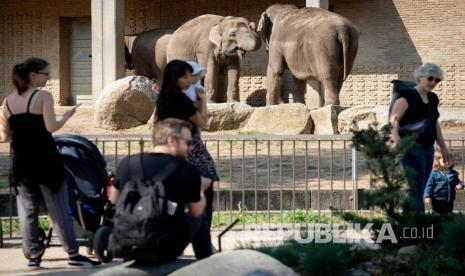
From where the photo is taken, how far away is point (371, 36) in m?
29.5

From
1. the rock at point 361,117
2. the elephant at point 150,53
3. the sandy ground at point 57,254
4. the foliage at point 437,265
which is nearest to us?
the foliage at point 437,265

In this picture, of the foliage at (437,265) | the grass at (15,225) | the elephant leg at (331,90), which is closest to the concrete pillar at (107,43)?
the elephant leg at (331,90)

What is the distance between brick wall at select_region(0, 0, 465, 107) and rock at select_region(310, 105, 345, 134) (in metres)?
8.19

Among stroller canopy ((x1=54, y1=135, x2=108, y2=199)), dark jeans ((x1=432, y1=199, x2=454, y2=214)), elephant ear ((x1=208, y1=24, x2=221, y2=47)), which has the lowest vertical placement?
dark jeans ((x1=432, y1=199, x2=454, y2=214))

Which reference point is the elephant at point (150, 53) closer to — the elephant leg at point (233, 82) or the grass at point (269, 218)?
the elephant leg at point (233, 82)

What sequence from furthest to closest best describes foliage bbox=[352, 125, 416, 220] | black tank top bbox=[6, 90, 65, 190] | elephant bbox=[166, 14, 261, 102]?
1. elephant bbox=[166, 14, 261, 102]
2. black tank top bbox=[6, 90, 65, 190]
3. foliage bbox=[352, 125, 416, 220]

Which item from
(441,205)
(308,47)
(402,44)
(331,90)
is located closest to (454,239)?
(441,205)

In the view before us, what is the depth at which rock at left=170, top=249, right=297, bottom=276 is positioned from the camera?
6.88 meters

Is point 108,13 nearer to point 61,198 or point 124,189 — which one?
point 61,198

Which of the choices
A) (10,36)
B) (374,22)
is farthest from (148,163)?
(10,36)

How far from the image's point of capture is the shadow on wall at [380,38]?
2912 centimetres

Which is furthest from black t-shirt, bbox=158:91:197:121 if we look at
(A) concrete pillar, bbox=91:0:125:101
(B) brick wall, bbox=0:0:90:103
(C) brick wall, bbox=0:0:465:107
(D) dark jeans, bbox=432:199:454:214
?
(B) brick wall, bbox=0:0:90:103

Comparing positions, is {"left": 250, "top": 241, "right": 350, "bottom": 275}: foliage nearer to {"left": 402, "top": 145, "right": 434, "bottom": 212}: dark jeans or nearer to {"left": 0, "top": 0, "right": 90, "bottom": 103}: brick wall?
{"left": 402, "top": 145, "right": 434, "bottom": 212}: dark jeans

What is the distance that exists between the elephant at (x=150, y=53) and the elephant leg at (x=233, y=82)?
350 cm
